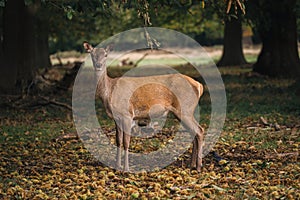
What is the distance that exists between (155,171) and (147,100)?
2.92 feet

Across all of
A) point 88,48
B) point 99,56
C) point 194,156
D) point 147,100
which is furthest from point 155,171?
point 88,48

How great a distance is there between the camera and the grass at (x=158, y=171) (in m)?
6.93

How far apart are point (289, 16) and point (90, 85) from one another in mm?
6504

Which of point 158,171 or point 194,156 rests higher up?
point 194,156

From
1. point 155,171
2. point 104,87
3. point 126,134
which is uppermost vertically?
point 104,87

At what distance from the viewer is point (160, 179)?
7.51 m

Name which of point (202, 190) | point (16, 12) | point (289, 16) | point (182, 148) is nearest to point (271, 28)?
point (289, 16)

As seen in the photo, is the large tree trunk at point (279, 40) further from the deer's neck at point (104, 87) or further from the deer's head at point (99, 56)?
the deer's head at point (99, 56)

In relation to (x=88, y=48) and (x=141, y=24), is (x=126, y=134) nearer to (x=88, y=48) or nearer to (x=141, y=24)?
(x=88, y=48)

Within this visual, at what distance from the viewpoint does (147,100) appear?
801 cm

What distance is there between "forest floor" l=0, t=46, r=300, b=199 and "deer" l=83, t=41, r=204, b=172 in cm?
52

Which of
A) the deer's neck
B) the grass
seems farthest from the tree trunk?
the deer's neck

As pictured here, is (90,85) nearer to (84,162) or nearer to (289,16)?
(289,16)

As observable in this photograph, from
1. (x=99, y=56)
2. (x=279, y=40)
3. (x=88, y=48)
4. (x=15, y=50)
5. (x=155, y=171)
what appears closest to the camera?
(x=99, y=56)
